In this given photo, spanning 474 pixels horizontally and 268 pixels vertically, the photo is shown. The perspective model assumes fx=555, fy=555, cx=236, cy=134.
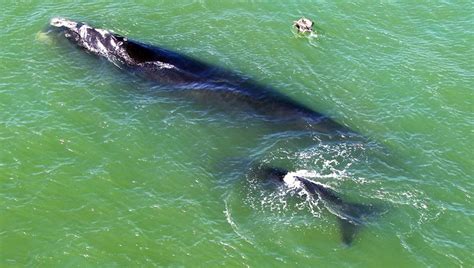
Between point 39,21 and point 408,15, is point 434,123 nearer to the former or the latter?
point 408,15

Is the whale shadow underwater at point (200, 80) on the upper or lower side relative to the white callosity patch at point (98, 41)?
lower

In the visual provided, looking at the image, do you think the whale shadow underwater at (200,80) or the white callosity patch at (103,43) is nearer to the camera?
the whale shadow underwater at (200,80)

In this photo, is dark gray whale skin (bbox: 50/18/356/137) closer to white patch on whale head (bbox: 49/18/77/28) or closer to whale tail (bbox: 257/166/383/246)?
white patch on whale head (bbox: 49/18/77/28)

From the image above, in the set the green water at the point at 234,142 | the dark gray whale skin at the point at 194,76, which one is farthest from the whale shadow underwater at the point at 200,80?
the green water at the point at 234,142

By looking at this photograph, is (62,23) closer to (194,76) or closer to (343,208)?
(194,76)

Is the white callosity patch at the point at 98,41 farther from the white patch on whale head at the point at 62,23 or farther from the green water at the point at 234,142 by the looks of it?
the green water at the point at 234,142
